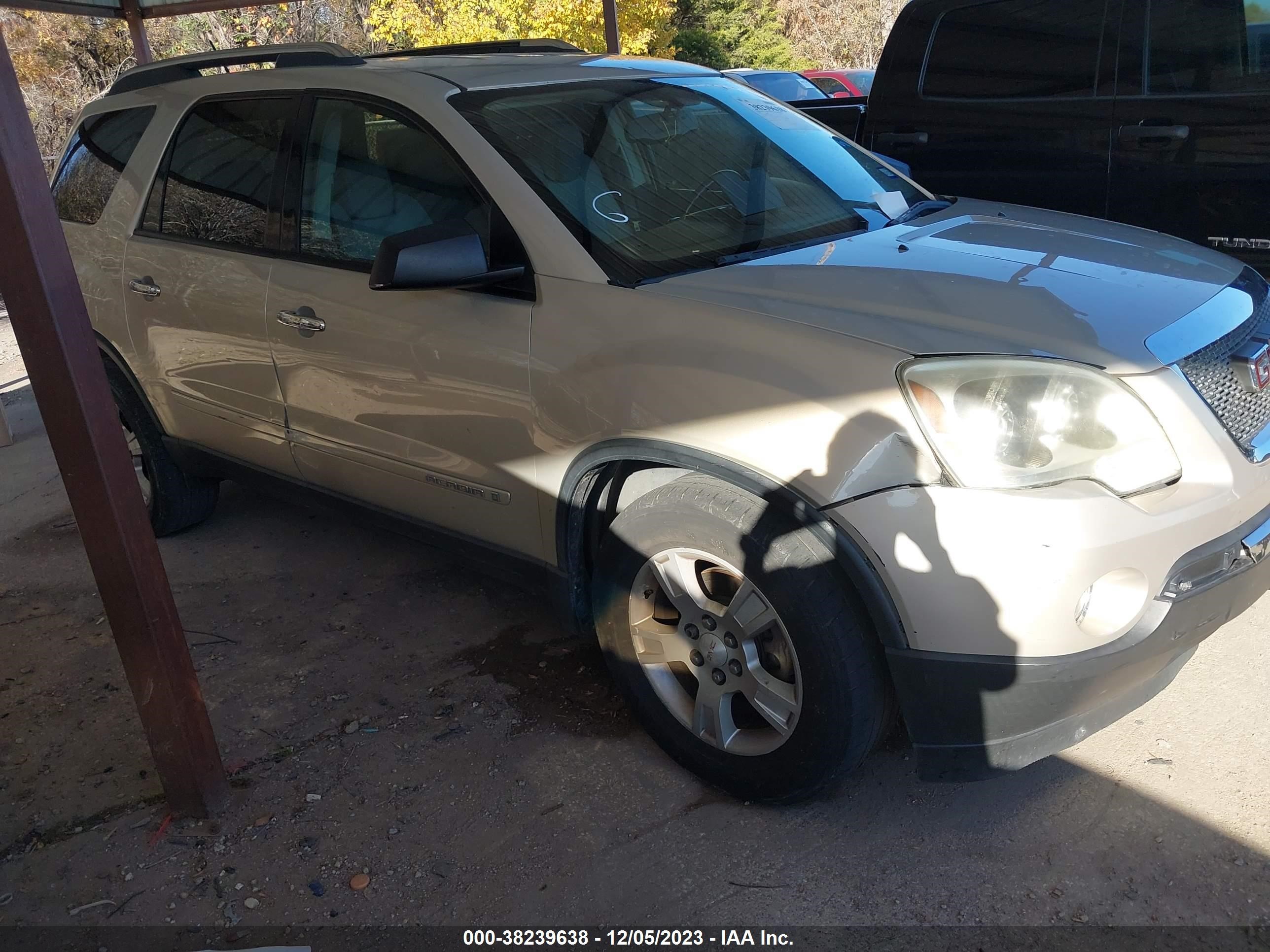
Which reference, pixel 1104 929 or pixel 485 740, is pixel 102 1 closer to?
pixel 485 740

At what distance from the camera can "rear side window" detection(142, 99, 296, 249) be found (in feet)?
12.2

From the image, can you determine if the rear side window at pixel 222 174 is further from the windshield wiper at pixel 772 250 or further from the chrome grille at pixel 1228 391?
the chrome grille at pixel 1228 391

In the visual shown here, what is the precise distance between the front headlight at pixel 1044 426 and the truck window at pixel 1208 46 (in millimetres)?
2801

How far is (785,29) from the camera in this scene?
32688 mm

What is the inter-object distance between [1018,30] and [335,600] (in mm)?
3990

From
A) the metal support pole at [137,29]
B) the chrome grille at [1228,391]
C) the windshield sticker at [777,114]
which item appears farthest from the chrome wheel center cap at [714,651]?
the metal support pole at [137,29]

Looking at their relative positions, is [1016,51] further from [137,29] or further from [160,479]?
[137,29]

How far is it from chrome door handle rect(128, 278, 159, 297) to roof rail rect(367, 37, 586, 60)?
1257 millimetres

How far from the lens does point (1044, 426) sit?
7.22ft

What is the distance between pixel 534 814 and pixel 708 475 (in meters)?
1.06

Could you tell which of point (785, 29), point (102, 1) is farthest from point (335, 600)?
point (785, 29)

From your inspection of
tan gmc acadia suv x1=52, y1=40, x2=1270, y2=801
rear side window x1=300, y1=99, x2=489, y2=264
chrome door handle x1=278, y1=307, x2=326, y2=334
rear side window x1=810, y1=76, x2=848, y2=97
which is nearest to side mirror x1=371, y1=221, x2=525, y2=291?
tan gmc acadia suv x1=52, y1=40, x2=1270, y2=801

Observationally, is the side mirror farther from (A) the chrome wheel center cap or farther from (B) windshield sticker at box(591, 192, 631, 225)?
(A) the chrome wheel center cap

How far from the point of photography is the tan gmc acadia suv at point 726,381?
2.21 metres
